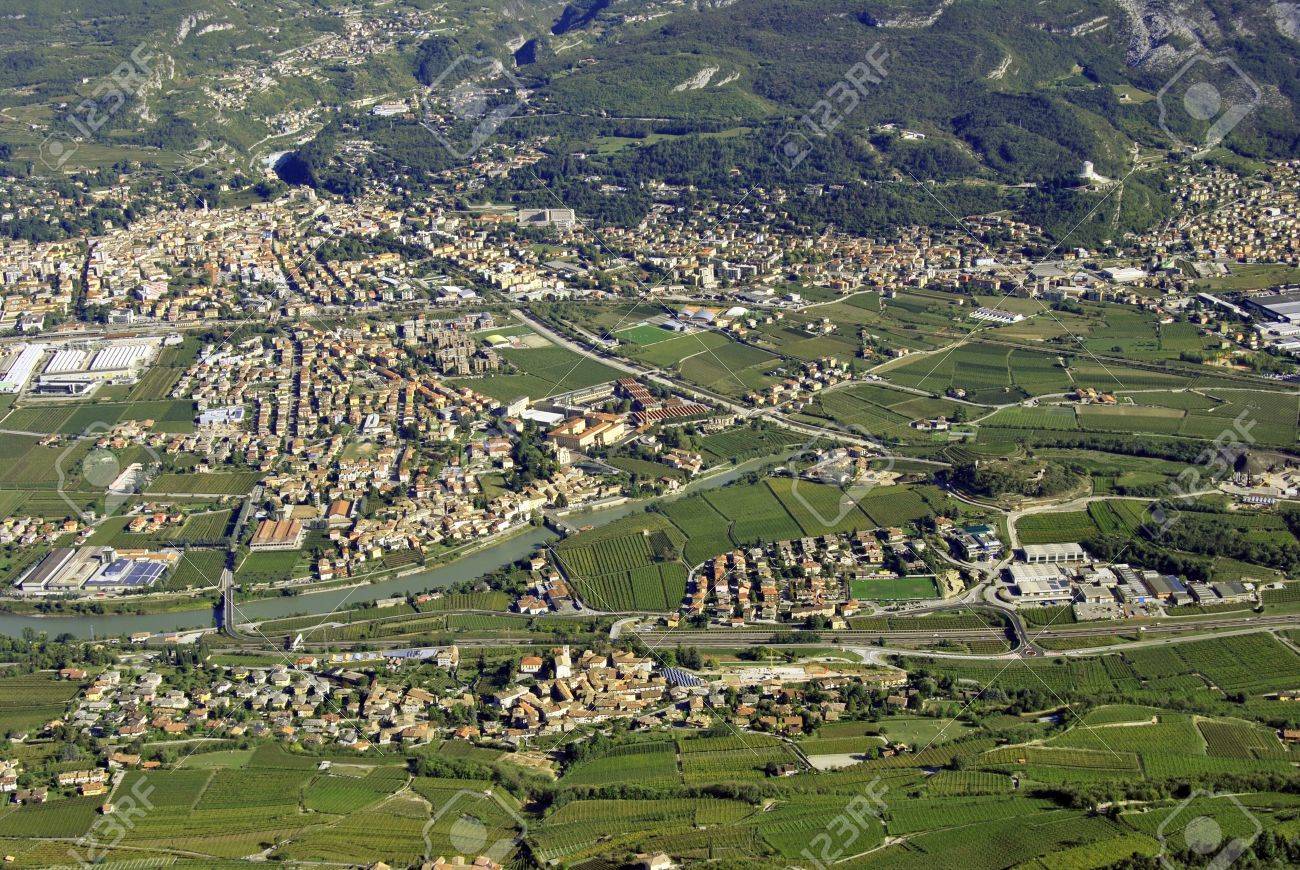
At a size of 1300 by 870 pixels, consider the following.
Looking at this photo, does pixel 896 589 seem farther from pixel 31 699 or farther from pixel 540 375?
pixel 31 699

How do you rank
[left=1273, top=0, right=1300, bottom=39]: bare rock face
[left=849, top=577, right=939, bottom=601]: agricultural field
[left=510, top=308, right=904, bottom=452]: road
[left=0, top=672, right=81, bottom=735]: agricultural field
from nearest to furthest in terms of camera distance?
[left=0, top=672, right=81, bottom=735]: agricultural field → [left=849, top=577, right=939, bottom=601]: agricultural field → [left=510, top=308, right=904, bottom=452]: road → [left=1273, top=0, right=1300, bottom=39]: bare rock face

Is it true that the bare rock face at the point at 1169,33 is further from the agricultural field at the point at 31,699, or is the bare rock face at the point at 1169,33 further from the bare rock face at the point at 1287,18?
the agricultural field at the point at 31,699

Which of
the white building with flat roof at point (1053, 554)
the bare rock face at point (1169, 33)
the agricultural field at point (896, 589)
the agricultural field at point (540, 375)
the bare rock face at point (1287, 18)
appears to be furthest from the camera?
the bare rock face at point (1169, 33)

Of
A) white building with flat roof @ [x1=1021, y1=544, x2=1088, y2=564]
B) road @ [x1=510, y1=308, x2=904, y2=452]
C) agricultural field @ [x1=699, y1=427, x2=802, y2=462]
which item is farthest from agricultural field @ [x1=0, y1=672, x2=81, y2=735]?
white building with flat roof @ [x1=1021, y1=544, x2=1088, y2=564]

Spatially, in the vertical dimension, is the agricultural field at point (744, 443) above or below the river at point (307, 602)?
below

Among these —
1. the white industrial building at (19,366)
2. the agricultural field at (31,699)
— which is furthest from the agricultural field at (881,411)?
the white industrial building at (19,366)

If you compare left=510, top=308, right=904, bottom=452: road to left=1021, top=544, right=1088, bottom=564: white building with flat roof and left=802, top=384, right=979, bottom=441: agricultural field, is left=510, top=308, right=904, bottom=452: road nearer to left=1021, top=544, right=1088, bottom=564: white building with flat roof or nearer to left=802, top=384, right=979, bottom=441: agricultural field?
left=802, top=384, right=979, bottom=441: agricultural field

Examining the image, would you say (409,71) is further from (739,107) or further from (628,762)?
(628,762)

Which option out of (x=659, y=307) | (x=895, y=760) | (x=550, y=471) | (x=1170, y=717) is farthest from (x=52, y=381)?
(x=1170, y=717)
